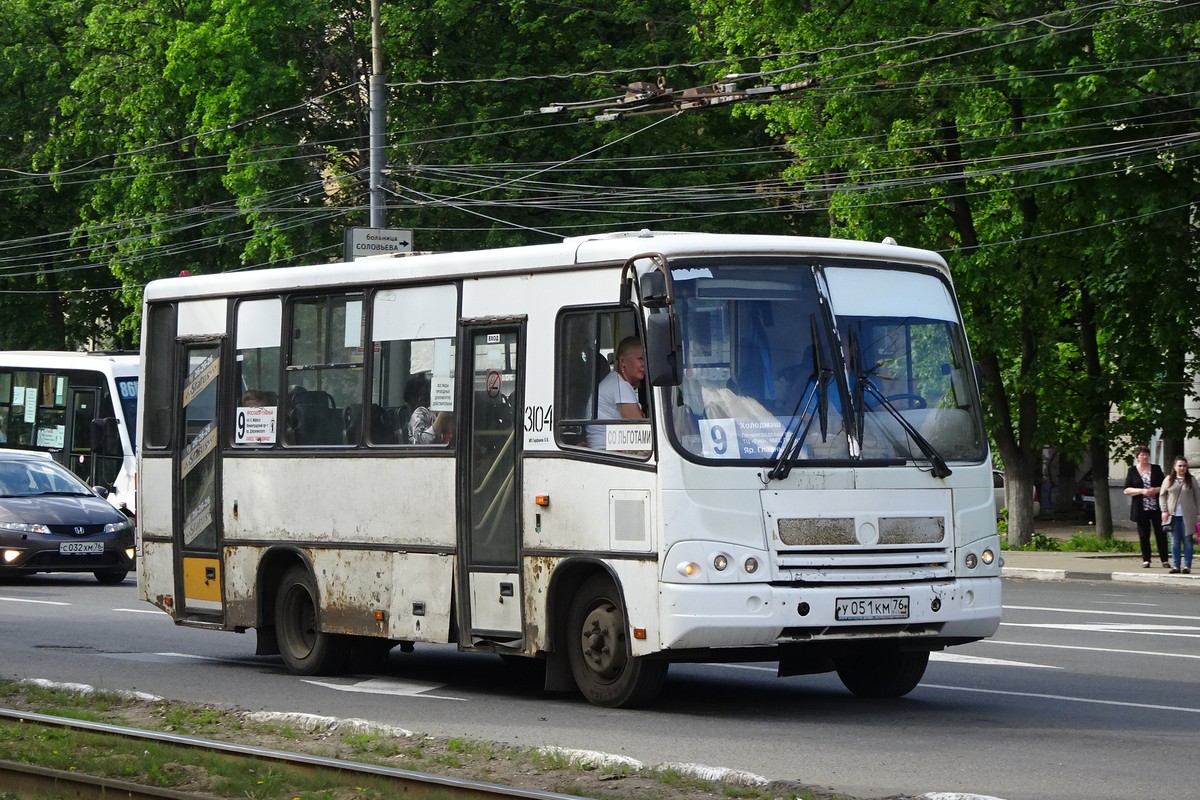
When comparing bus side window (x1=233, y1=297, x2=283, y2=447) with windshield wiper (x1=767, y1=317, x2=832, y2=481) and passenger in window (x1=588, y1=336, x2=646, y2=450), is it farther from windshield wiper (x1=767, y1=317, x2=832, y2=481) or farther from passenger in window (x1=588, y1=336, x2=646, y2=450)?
windshield wiper (x1=767, y1=317, x2=832, y2=481)

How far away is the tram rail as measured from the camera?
8.07 m

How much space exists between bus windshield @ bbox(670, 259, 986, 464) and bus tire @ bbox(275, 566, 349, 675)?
13.4ft

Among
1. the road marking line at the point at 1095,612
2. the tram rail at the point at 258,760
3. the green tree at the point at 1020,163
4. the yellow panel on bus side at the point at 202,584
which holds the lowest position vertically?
the tram rail at the point at 258,760

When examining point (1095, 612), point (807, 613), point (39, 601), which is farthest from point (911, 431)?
point (39, 601)

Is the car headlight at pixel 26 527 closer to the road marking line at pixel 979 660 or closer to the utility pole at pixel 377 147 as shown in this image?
the utility pole at pixel 377 147

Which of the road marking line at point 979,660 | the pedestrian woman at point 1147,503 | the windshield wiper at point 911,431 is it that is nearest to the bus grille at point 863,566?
the windshield wiper at point 911,431

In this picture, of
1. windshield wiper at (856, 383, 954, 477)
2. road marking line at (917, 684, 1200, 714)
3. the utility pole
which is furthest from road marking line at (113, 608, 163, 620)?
the utility pole

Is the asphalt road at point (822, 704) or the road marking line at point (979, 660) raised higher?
the road marking line at point (979, 660)

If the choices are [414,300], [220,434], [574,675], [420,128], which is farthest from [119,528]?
[420,128]

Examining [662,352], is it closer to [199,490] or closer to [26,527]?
[199,490]

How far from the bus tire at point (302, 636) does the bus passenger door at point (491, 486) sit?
187cm

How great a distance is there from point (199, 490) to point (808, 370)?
556cm

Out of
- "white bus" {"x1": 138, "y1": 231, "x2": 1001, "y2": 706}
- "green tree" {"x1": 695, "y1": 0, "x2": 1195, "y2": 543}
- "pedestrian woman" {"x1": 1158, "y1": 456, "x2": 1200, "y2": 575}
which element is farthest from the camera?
"green tree" {"x1": 695, "y1": 0, "x2": 1195, "y2": 543}

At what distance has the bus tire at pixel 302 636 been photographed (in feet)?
45.5
